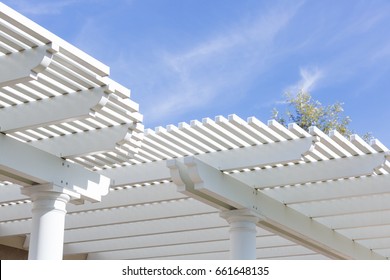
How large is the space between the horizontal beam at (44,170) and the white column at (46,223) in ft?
0.65

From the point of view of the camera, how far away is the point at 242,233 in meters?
16.9

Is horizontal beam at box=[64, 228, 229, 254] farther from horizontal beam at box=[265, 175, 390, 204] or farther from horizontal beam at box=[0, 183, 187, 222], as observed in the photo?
horizontal beam at box=[265, 175, 390, 204]

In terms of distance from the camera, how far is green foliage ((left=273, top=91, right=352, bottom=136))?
146 ft

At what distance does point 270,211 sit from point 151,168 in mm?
2921

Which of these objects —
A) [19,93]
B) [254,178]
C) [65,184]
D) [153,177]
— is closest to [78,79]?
[19,93]

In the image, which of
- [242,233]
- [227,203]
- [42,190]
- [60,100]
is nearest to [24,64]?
[60,100]

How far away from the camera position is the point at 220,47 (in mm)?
61000

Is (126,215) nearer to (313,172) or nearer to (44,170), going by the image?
(313,172)

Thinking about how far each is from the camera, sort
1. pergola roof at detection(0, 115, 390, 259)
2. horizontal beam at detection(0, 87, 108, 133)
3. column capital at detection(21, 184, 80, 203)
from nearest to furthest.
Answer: horizontal beam at detection(0, 87, 108, 133) < column capital at detection(21, 184, 80, 203) < pergola roof at detection(0, 115, 390, 259)

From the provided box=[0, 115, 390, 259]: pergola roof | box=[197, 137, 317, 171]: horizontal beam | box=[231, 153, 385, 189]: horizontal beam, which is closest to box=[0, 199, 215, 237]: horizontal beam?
box=[0, 115, 390, 259]: pergola roof

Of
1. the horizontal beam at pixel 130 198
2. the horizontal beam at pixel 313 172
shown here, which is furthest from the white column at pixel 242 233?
the horizontal beam at pixel 130 198

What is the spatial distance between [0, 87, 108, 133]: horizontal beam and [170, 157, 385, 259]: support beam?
9.54ft

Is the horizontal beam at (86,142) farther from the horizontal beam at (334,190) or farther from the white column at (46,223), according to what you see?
the horizontal beam at (334,190)

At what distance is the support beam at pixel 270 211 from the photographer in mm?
15688
